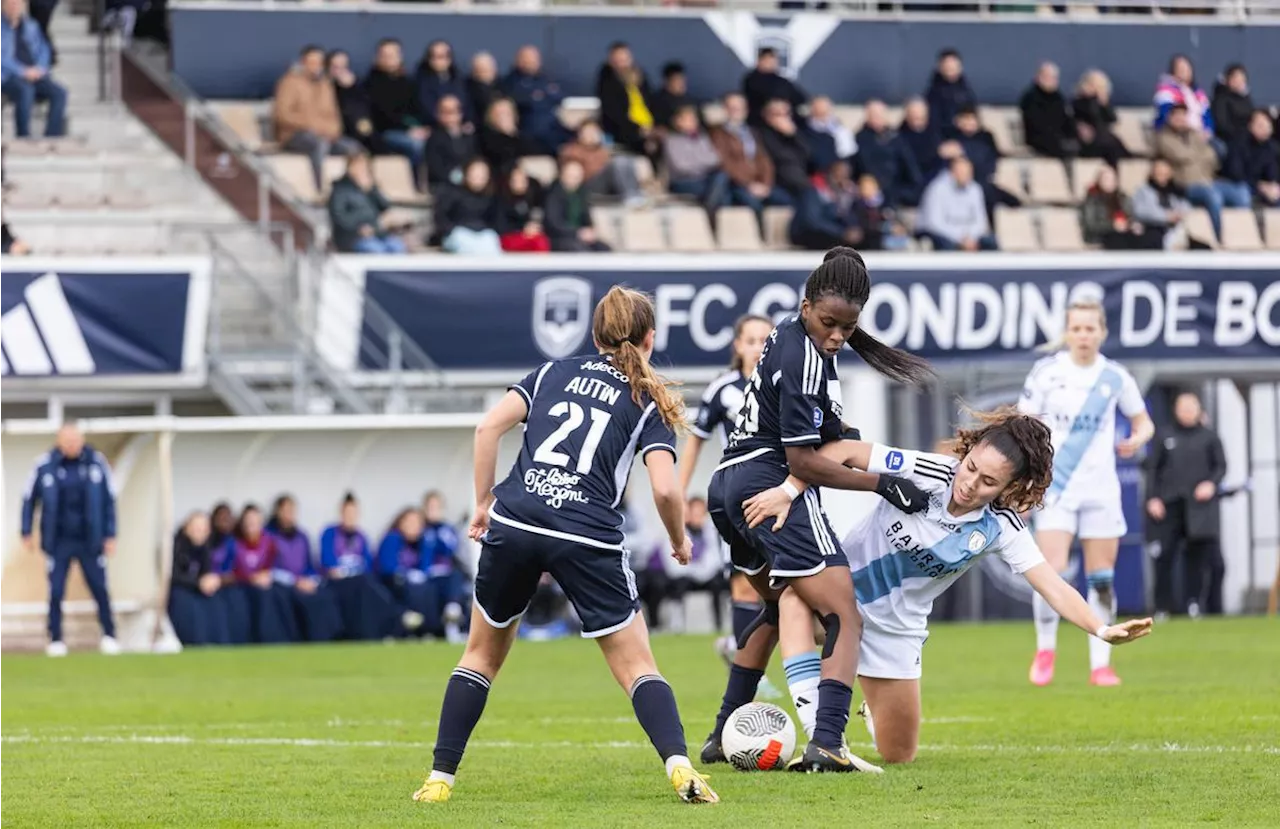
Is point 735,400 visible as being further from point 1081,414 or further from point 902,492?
point 902,492

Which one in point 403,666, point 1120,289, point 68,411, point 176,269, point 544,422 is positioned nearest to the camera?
point 544,422

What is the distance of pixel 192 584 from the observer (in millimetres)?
19734

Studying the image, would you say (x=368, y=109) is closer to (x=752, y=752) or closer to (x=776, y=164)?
(x=776, y=164)

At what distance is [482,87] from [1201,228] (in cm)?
868

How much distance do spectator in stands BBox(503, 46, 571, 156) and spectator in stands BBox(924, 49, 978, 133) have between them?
15.0 ft

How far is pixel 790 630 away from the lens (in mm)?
8711

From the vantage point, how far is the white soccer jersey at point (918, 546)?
852cm

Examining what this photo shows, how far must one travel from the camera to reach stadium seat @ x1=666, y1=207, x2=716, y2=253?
2389cm

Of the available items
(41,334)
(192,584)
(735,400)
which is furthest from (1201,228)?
(735,400)

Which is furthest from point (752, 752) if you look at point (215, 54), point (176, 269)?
point (215, 54)

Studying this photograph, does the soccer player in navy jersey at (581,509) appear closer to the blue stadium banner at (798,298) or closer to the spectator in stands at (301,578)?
the spectator in stands at (301,578)

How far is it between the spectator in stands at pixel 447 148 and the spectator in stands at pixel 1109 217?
7474 millimetres

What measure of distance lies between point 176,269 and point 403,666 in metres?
5.62

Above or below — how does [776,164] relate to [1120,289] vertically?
above
